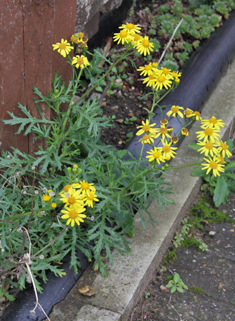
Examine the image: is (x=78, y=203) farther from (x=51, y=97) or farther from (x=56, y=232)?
(x=51, y=97)

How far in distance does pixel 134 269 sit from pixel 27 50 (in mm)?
1494

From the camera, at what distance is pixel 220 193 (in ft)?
9.95

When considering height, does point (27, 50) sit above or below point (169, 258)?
A: above

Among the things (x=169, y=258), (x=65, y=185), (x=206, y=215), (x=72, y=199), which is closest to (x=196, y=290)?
(x=169, y=258)

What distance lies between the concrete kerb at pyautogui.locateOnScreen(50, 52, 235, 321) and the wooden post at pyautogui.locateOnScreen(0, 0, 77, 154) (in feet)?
3.30

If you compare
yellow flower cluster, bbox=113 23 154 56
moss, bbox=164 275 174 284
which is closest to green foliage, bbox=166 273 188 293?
moss, bbox=164 275 174 284

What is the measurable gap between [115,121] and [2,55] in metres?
1.69

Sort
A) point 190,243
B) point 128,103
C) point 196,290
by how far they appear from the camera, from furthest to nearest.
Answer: point 128,103 < point 190,243 < point 196,290

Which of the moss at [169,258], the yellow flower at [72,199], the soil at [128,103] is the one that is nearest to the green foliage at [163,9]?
the soil at [128,103]

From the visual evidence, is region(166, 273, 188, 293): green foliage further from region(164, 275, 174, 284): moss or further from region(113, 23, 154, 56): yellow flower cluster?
region(113, 23, 154, 56): yellow flower cluster

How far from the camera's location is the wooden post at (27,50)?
6.07ft

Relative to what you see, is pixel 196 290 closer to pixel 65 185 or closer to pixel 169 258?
pixel 169 258

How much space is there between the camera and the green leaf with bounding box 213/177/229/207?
9.90 ft

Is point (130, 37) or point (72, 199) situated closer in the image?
point (72, 199)
